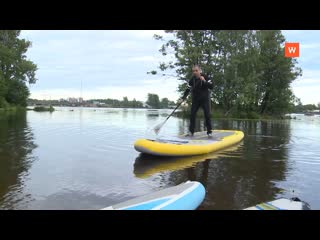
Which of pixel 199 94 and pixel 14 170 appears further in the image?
pixel 199 94

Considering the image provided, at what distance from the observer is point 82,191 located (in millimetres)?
5383

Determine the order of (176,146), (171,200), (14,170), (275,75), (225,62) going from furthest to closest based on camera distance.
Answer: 1. (275,75)
2. (225,62)
3. (176,146)
4. (14,170)
5. (171,200)

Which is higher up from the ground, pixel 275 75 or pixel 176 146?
pixel 275 75

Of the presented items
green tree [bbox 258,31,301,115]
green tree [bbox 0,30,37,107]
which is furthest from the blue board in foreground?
green tree [bbox 0,30,37,107]

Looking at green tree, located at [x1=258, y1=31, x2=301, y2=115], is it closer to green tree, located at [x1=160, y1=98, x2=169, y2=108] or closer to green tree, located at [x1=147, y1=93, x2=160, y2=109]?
green tree, located at [x1=160, y1=98, x2=169, y2=108]

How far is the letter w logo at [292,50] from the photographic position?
35.2 m

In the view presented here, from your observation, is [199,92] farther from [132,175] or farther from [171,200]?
[171,200]

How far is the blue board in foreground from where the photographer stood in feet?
12.7

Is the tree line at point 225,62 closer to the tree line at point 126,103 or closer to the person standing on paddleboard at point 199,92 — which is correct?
the person standing on paddleboard at point 199,92

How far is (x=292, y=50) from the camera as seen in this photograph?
123 feet

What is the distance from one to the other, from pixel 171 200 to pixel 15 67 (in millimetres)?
56886

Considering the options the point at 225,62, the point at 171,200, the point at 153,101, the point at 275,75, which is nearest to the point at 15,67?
the point at 225,62

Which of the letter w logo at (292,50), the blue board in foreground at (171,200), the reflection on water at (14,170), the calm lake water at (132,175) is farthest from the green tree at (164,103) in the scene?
the blue board in foreground at (171,200)
